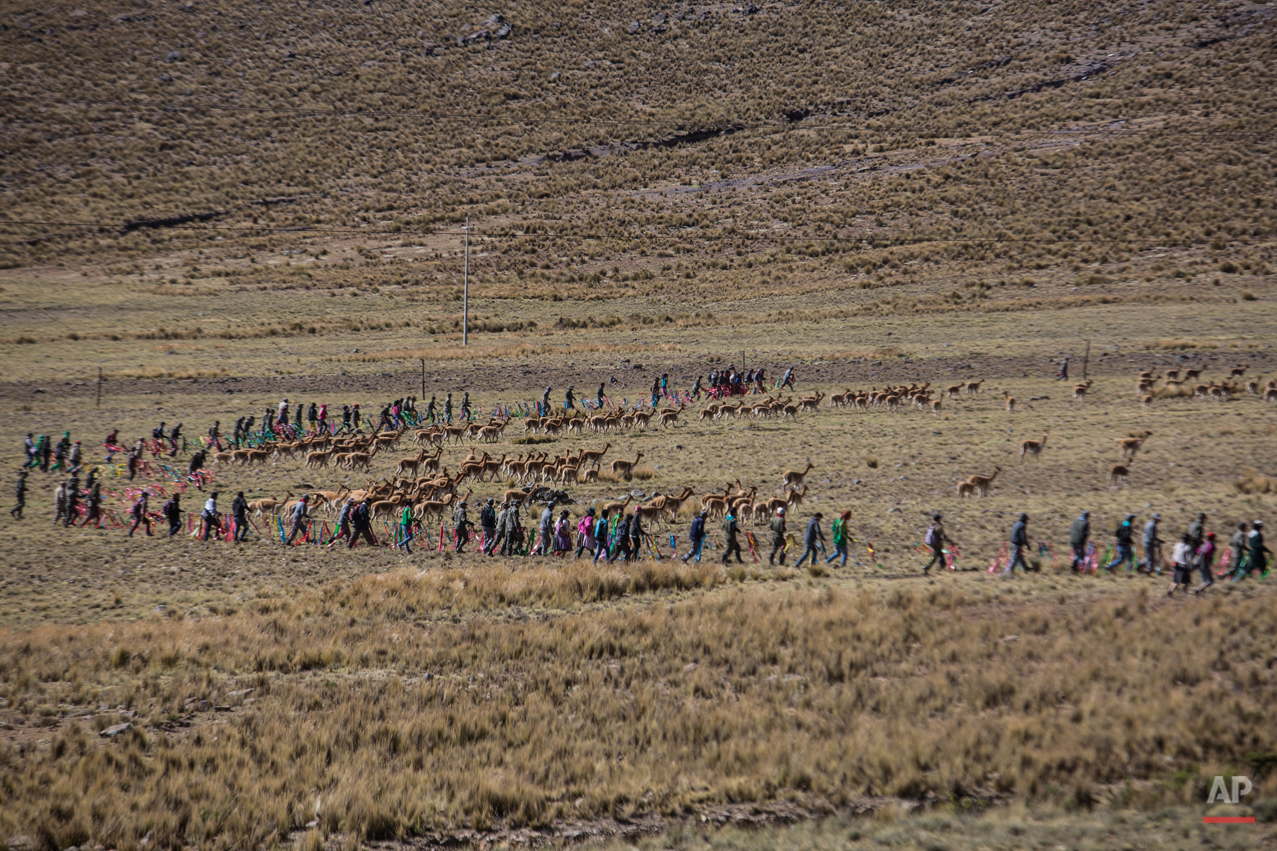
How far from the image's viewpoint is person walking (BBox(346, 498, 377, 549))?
22.0 metres

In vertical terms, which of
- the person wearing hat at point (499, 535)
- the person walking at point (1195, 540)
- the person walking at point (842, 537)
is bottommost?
the person wearing hat at point (499, 535)

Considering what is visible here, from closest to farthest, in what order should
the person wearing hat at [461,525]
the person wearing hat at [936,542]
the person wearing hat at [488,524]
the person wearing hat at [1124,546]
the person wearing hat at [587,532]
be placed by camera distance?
1. the person wearing hat at [1124,546]
2. the person wearing hat at [936,542]
3. the person wearing hat at [587,532]
4. the person wearing hat at [461,525]
5. the person wearing hat at [488,524]

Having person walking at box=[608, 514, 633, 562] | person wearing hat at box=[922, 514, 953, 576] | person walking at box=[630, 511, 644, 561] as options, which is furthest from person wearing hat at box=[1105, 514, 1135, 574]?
person walking at box=[608, 514, 633, 562]

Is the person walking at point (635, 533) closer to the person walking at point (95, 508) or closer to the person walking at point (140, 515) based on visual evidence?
the person walking at point (140, 515)

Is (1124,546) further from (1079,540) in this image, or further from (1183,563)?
(1183,563)

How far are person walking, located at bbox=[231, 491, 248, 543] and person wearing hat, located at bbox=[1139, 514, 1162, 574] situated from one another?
1971cm

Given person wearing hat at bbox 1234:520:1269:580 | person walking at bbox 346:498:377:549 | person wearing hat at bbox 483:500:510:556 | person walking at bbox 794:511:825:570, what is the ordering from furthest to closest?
person walking at bbox 346:498:377:549 → person wearing hat at bbox 483:500:510:556 → person walking at bbox 794:511:825:570 → person wearing hat at bbox 1234:520:1269:580

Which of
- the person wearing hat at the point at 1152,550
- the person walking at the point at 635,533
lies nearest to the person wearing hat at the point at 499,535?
the person walking at the point at 635,533

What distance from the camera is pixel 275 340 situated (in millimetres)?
58844

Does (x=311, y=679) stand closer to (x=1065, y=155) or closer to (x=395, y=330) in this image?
(x=395, y=330)

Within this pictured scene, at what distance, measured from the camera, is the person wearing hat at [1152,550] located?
16172mm

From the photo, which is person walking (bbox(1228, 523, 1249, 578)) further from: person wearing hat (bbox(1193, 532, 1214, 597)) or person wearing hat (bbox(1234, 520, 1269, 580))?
person wearing hat (bbox(1193, 532, 1214, 597))

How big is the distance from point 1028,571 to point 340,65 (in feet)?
398

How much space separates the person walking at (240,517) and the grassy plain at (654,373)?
121cm
